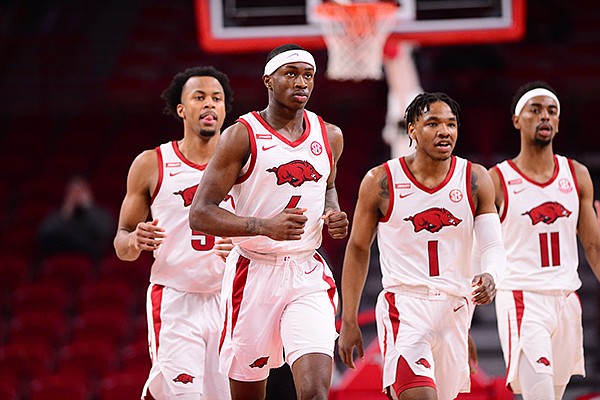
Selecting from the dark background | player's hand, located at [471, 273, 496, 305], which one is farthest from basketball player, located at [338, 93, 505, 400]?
the dark background

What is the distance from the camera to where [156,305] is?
244 inches

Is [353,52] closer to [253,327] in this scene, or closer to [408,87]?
[408,87]

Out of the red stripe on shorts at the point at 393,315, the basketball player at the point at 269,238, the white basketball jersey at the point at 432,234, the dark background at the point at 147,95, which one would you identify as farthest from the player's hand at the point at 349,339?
the dark background at the point at 147,95

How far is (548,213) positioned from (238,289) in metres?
2.24

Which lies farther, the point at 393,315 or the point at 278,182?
the point at 393,315

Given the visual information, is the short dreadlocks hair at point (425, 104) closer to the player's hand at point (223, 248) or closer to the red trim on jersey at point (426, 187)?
the red trim on jersey at point (426, 187)

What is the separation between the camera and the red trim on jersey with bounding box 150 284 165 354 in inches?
242

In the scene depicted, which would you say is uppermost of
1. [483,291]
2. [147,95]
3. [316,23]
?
[316,23]

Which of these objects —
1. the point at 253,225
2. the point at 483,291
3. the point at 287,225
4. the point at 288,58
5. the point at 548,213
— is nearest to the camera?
the point at 287,225

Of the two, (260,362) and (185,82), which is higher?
(185,82)

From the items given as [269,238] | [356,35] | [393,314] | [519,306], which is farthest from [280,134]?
[356,35]

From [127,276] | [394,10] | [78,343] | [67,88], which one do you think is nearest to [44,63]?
[67,88]

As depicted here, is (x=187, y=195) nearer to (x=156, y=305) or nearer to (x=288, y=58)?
(x=156, y=305)

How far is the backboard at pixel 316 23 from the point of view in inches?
395
